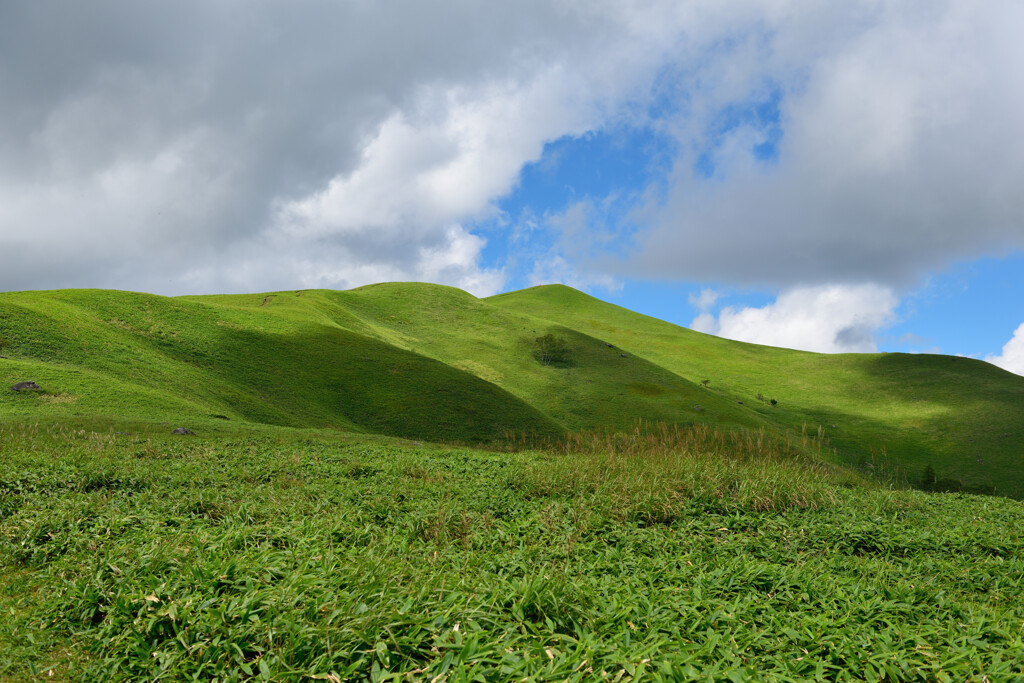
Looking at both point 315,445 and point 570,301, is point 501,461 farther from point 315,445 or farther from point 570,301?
point 570,301

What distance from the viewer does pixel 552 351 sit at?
81.5 metres

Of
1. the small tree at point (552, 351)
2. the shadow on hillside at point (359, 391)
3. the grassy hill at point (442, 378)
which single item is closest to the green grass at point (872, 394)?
the grassy hill at point (442, 378)

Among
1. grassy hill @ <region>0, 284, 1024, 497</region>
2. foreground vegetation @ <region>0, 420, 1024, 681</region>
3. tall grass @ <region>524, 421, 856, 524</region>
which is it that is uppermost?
grassy hill @ <region>0, 284, 1024, 497</region>

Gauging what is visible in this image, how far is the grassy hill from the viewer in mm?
37094

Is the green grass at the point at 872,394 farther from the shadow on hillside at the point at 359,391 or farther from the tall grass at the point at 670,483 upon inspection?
the tall grass at the point at 670,483

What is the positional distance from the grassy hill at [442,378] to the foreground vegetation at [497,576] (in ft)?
14.9

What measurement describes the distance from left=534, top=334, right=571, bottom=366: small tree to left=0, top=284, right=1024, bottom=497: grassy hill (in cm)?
126

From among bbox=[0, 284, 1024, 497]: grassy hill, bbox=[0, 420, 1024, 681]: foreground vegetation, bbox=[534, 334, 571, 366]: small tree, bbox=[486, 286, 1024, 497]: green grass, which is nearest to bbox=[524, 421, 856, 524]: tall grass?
bbox=[0, 420, 1024, 681]: foreground vegetation

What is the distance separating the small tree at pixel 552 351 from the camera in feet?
262

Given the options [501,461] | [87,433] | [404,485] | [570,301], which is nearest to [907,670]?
[404,485]

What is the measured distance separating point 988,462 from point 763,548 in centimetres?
7223

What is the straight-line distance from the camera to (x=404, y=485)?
13.9m

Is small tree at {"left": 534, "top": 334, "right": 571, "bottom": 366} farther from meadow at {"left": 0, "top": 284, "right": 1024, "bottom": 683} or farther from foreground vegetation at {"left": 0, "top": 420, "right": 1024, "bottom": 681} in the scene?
foreground vegetation at {"left": 0, "top": 420, "right": 1024, "bottom": 681}

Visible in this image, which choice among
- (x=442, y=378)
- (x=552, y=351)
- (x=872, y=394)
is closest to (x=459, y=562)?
(x=442, y=378)
